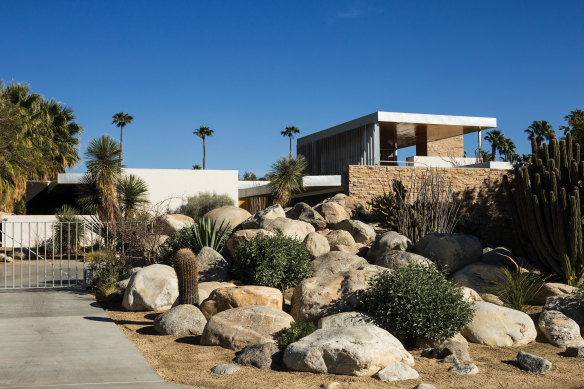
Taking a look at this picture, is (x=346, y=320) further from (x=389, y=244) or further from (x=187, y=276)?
(x=389, y=244)

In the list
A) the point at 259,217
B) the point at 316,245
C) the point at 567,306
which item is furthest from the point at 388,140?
the point at 567,306

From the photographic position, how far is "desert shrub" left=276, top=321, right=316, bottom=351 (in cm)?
785

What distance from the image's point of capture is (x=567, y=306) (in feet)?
33.4

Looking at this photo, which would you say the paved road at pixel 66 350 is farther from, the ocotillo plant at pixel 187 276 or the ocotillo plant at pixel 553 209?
the ocotillo plant at pixel 553 209

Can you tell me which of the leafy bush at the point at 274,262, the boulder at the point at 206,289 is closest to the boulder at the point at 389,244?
the leafy bush at the point at 274,262

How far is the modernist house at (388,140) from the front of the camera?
2766cm

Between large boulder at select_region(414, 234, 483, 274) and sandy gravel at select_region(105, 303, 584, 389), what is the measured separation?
12.9 ft

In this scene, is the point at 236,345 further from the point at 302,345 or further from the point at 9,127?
the point at 9,127

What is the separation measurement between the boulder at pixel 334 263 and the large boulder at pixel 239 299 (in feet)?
7.49

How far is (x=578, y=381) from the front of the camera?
7000mm

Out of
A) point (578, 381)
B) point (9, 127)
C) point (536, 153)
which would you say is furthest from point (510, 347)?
point (9, 127)

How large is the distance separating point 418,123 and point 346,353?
2215cm

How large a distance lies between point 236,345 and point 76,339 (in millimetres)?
2598

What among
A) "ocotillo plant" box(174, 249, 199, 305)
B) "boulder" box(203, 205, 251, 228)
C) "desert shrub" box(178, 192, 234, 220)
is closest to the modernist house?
"desert shrub" box(178, 192, 234, 220)
